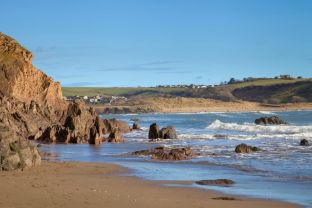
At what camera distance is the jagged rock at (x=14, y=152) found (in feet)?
64.3

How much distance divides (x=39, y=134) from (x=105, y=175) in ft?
67.2

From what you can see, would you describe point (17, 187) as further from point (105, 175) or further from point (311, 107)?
point (311, 107)

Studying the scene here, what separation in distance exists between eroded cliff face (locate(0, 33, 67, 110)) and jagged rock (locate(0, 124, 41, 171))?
2466 centimetres

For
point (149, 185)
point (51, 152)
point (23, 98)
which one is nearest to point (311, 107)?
point (23, 98)

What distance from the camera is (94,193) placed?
1530 cm

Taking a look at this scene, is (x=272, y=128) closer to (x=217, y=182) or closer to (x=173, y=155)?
(x=173, y=155)

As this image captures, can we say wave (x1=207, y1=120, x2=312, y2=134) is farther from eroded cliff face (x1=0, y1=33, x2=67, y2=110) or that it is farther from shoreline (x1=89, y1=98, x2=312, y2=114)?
shoreline (x1=89, y1=98, x2=312, y2=114)

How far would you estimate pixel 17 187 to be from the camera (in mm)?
15742

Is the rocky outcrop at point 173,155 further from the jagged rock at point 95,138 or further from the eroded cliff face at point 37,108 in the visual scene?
the jagged rock at point 95,138

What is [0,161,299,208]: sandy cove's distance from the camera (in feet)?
45.4

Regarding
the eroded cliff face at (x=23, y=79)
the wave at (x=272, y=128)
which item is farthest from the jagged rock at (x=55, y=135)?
the wave at (x=272, y=128)

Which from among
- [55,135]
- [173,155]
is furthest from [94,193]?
[55,135]

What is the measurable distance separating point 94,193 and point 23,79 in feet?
111

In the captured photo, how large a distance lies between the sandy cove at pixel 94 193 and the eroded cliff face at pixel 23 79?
2678cm
